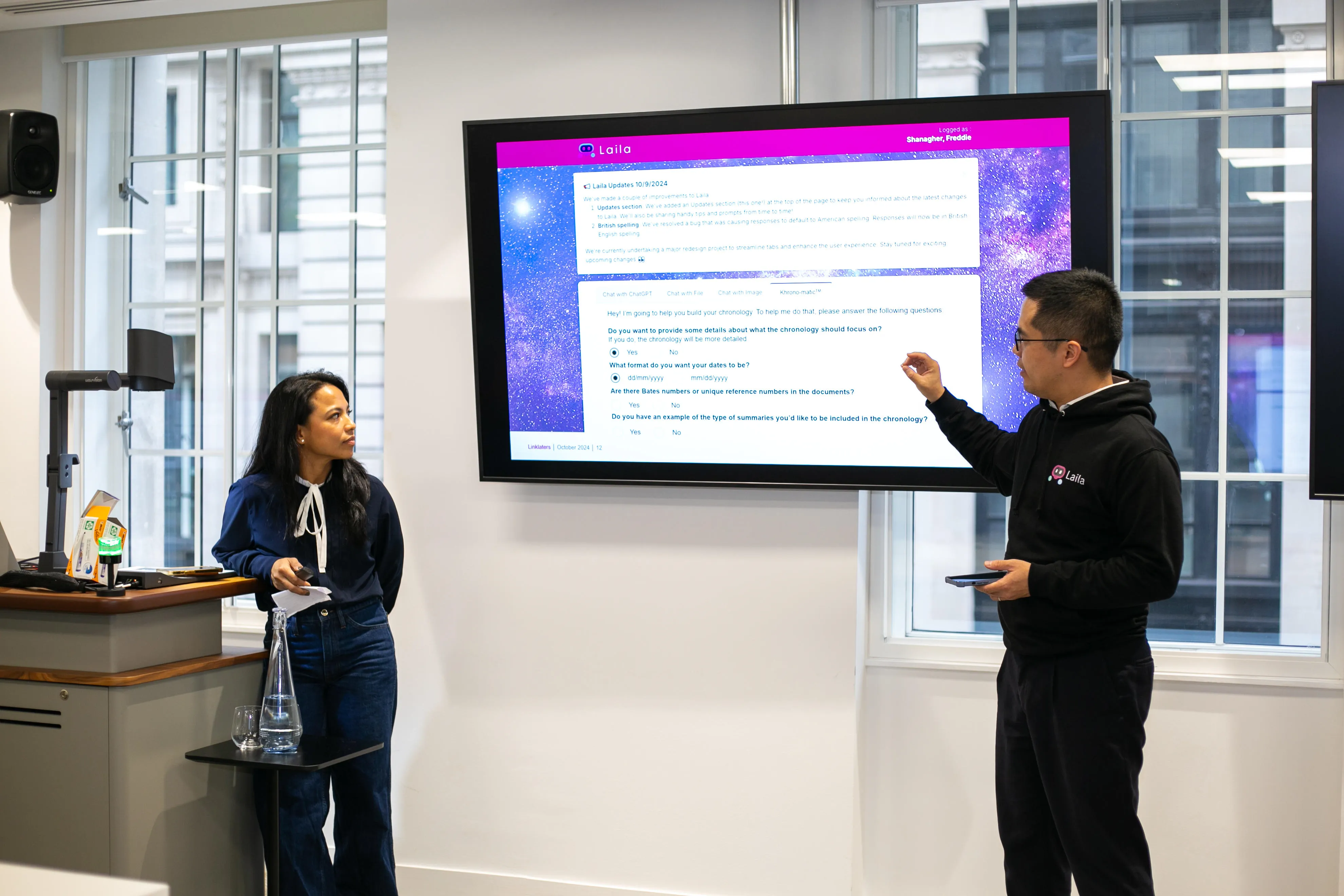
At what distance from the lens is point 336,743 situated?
253 cm

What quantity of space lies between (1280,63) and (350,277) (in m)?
3.05

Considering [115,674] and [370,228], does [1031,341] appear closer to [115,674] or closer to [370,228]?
[115,674]

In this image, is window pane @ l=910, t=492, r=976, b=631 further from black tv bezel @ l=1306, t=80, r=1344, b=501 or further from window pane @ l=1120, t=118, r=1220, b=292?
black tv bezel @ l=1306, t=80, r=1344, b=501

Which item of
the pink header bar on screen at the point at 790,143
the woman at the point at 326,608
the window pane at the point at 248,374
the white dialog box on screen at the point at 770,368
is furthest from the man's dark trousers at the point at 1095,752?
the window pane at the point at 248,374

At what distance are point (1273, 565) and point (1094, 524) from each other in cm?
119

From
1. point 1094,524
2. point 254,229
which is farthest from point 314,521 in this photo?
point 1094,524

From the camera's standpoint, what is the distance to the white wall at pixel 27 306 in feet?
12.9

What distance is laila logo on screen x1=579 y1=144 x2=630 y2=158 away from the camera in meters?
3.05

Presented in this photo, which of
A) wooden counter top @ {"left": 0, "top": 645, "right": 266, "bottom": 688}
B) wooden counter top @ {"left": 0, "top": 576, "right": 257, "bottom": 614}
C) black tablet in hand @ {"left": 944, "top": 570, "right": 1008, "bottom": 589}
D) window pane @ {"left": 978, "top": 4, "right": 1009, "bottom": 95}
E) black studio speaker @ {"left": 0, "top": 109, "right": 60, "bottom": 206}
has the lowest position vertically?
wooden counter top @ {"left": 0, "top": 645, "right": 266, "bottom": 688}

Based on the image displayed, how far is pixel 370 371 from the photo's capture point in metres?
3.88

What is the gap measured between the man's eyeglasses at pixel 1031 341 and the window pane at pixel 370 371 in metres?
2.30

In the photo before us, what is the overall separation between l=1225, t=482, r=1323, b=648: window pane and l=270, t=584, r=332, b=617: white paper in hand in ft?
8.28

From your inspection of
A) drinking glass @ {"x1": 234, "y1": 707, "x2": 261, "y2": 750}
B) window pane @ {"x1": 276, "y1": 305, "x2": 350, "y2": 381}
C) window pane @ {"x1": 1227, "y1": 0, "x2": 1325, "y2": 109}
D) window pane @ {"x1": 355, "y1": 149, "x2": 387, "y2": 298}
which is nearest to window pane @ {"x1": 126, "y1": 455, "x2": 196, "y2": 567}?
window pane @ {"x1": 276, "y1": 305, "x2": 350, "y2": 381}

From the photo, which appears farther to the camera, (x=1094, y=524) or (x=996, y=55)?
(x=996, y=55)
